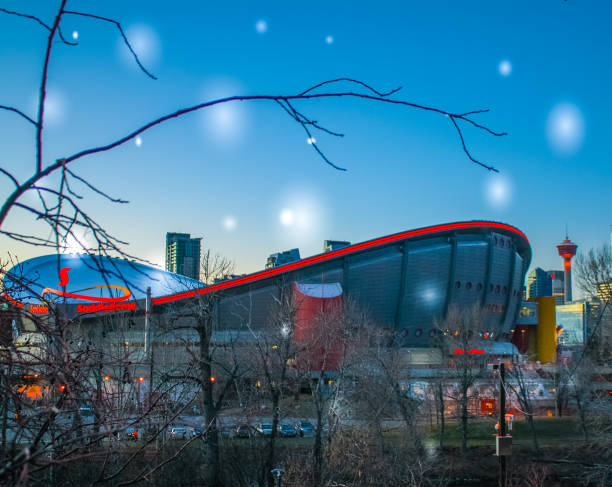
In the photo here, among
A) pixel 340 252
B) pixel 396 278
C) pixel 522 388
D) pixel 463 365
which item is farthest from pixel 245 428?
pixel 396 278

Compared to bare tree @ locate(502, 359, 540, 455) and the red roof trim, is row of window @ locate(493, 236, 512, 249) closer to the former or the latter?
the red roof trim

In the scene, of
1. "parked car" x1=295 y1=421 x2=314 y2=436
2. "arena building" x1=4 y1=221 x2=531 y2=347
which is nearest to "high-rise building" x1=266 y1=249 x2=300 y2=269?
"arena building" x1=4 y1=221 x2=531 y2=347

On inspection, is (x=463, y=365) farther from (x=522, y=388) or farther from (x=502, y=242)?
(x=502, y=242)

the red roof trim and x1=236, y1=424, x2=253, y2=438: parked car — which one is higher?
the red roof trim

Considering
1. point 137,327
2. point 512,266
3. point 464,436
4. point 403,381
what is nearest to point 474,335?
point 403,381

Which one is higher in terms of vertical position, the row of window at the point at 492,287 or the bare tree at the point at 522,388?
the row of window at the point at 492,287

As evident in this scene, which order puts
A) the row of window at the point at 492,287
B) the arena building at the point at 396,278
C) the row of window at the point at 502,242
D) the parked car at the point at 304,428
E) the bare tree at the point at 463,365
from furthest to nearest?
the row of window at the point at 502,242
the row of window at the point at 492,287
the arena building at the point at 396,278
the bare tree at the point at 463,365
the parked car at the point at 304,428

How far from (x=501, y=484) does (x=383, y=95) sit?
1530 cm

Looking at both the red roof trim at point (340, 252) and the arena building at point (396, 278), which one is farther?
the arena building at point (396, 278)

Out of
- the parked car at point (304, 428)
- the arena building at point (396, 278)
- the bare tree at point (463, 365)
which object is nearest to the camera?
the parked car at point (304, 428)

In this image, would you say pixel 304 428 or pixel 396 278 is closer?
pixel 304 428

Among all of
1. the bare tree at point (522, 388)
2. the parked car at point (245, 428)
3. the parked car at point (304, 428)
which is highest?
A: the parked car at point (245, 428)

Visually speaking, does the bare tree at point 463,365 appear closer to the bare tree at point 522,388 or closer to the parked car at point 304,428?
the bare tree at point 522,388

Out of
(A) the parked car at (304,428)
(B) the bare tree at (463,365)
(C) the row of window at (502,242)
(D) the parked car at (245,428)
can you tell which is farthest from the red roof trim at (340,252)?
(D) the parked car at (245,428)
